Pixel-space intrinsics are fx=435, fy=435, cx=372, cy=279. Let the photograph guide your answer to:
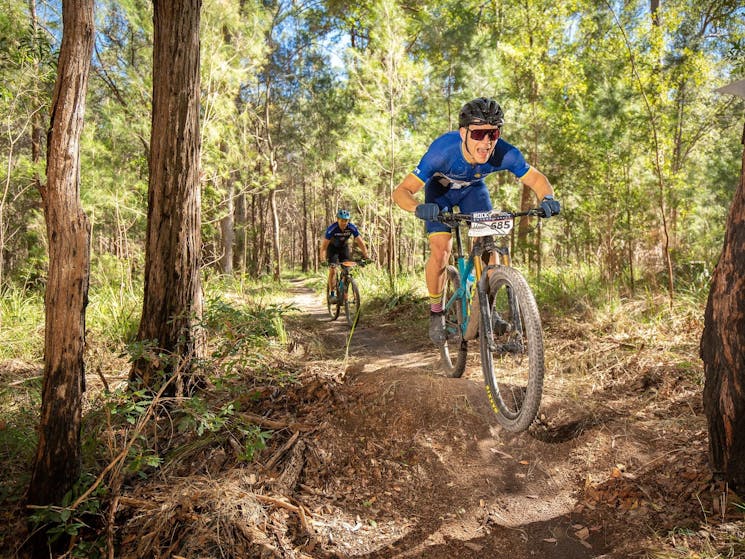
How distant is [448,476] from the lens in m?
3.03

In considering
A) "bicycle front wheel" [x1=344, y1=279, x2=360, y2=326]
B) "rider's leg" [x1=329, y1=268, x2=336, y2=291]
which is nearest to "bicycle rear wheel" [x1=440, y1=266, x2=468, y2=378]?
"bicycle front wheel" [x1=344, y1=279, x2=360, y2=326]

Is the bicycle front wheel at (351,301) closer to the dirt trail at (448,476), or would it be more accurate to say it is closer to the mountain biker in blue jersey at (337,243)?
the mountain biker in blue jersey at (337,243)

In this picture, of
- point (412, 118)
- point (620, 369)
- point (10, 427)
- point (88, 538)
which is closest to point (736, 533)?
point (620, 369)

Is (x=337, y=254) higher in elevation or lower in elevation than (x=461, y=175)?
lower

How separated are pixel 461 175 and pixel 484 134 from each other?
1.42 feet

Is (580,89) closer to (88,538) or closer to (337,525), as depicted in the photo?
(337,525)

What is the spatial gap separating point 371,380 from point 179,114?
2828mm

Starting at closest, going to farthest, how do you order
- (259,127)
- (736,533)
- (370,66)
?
(736,533), (370,66), (259,127)

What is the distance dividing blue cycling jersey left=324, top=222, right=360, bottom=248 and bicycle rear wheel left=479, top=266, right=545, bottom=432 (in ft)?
16.7

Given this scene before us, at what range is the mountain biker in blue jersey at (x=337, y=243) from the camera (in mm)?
8094

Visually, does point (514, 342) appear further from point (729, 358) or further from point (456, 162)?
point (456, 162)

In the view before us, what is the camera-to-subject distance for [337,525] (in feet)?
8.96

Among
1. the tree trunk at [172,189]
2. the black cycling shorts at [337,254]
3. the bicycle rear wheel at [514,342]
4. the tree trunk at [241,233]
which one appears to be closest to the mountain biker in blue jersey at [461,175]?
the bicycle rear wheel at [514,342]

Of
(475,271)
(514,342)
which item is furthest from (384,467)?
(475,271)
